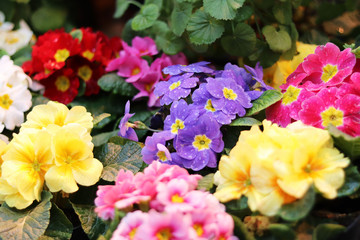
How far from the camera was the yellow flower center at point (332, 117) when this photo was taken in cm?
102

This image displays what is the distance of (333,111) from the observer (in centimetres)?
103

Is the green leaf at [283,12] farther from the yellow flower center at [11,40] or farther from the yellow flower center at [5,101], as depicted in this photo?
the yellow flower center at [11,40]

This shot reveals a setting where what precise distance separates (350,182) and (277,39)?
59 centimetres

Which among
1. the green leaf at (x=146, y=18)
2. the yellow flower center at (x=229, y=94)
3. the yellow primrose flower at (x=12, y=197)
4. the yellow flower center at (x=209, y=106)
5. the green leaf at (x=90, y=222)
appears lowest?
the green leaf at (x=90, y=222)

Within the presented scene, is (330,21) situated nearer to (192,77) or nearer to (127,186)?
(192,77)

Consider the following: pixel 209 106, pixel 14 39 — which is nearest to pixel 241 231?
pixel 209 106

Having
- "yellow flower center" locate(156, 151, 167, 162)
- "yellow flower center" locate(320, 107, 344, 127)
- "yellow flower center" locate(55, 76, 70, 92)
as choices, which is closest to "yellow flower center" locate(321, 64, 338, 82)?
"yellow flower center" locate(320, 107, 344, 127)

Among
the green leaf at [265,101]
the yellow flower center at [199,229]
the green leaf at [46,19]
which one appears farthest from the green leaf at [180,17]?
the green leaf at [46,19]

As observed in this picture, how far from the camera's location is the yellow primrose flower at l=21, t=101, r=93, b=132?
1110mm

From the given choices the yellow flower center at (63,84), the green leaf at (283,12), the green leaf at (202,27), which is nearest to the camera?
the green leaf at (202,27)

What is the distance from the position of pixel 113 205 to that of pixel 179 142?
255 millimetres

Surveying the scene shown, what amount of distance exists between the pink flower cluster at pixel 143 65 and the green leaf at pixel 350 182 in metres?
0.67

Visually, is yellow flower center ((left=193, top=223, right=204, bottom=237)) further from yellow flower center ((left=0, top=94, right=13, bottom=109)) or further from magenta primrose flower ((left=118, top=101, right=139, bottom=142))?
yellow flower center ((left=0, top=94, right=13, bottom=109))

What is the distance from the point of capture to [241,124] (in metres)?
1.06
